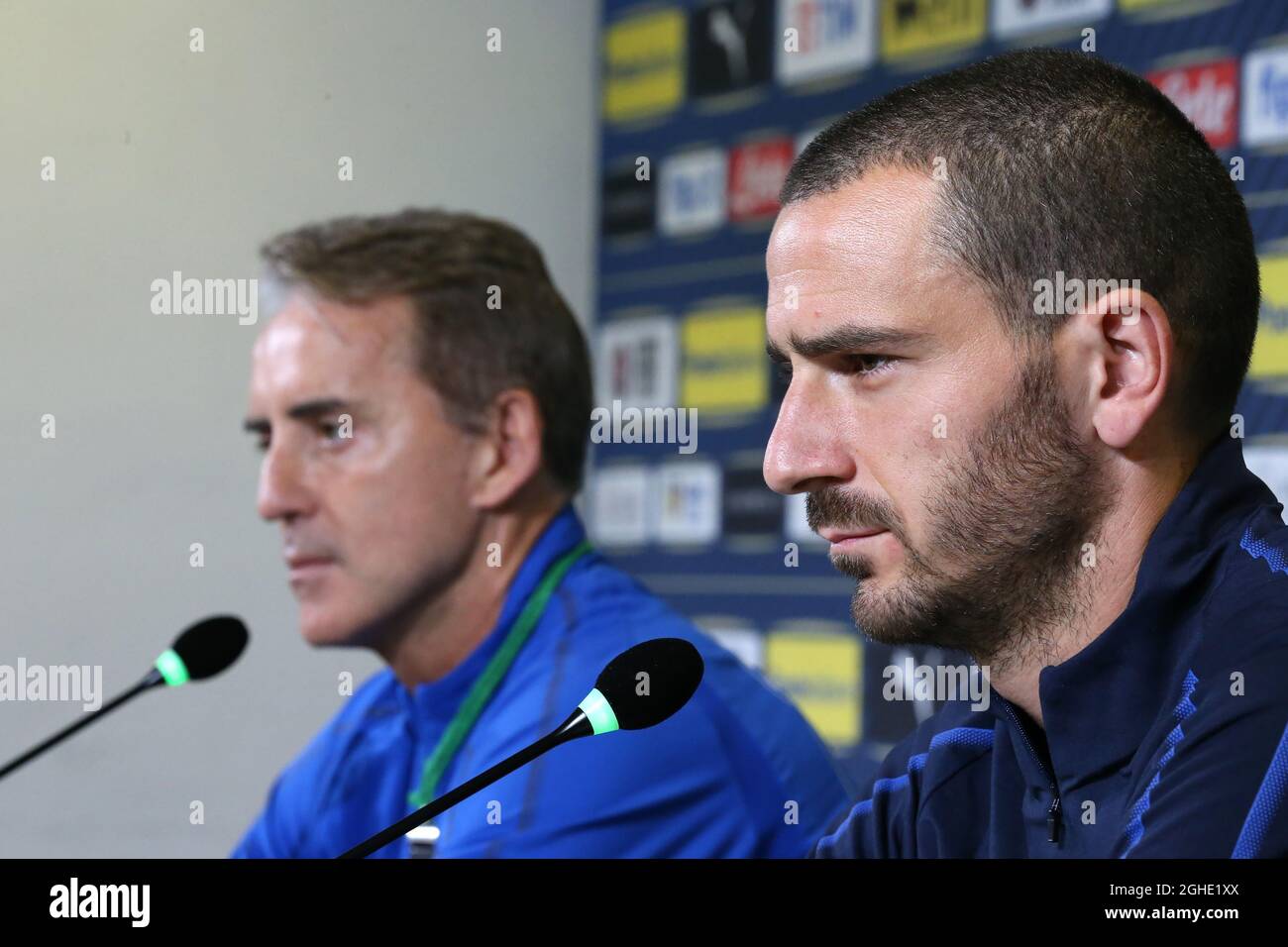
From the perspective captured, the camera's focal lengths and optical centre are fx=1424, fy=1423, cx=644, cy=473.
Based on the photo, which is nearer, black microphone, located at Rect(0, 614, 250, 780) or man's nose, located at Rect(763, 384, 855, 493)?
man's nose, located at Rect(763, 384, 855, 493)

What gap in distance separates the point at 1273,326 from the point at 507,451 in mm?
1040

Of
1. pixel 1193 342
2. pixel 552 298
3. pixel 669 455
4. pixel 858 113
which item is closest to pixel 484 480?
pixel 552 298

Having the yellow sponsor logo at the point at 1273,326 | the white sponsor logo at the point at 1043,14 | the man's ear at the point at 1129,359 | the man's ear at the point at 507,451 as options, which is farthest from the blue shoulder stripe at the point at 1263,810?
the white sponsor logo at the point at 1043,14

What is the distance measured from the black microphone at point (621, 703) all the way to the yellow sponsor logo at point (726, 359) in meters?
1.58

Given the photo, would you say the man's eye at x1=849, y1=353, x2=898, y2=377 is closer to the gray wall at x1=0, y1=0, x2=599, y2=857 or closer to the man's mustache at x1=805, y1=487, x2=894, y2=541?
the man's mustache at x1=805, y1=487, x2=894, y2=541

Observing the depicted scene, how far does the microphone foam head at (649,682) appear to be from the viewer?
2.44 ft

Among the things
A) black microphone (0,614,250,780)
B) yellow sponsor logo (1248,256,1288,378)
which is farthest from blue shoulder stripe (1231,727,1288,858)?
yellow sponsor logo (1248,256,1288,378)

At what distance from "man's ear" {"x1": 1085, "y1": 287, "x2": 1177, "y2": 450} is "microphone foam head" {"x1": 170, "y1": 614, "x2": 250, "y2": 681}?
0.58m

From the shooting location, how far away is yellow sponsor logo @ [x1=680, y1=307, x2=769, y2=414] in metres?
2.32

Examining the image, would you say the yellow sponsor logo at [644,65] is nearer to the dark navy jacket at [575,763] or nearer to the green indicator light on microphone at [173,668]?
the dark navy jacket at [575,763]

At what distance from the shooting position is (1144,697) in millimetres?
727
